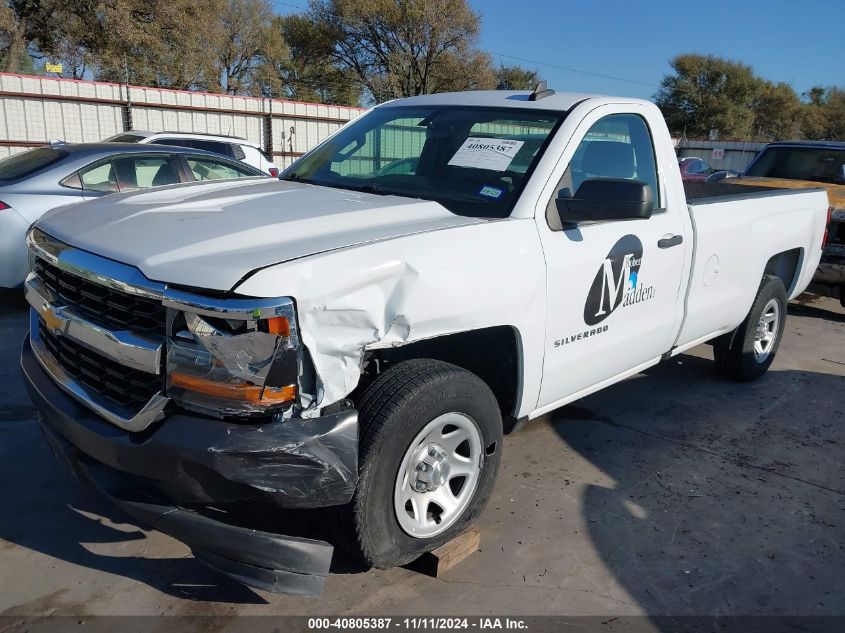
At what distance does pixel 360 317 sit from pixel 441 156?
4.98 ft

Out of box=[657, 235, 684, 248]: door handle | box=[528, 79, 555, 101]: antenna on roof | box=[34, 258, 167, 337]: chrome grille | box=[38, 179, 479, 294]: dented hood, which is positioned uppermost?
box=[528, 79, 555, 101]: antenna on roof

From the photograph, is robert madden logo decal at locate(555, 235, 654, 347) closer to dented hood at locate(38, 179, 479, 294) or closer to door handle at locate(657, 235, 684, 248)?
door handle at locate(657, 235, 684, 248)

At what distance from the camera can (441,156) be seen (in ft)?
12.0

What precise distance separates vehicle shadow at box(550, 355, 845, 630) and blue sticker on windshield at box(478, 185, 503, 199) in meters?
1.63

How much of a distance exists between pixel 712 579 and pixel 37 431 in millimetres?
3627

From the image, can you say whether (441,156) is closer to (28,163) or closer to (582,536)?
(582,536)

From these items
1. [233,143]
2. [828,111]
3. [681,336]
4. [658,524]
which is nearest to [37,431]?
[658,524]

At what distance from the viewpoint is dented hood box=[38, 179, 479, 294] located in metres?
2.34

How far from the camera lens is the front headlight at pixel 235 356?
2.22m

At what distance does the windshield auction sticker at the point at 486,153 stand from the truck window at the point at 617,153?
31cm

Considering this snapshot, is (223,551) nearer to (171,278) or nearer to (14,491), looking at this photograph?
(171,278)

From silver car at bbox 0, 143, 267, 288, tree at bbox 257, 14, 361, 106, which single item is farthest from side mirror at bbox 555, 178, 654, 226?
tree at bbox 257, 14, 361, 106

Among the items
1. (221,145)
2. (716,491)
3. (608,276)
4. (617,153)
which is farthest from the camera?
(221,145)

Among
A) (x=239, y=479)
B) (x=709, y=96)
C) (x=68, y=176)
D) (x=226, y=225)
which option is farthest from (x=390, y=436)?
(x=709, y=96)
